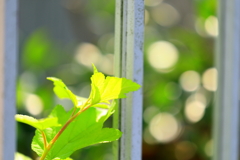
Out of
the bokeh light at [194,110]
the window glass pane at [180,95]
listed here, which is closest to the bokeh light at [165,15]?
the window glass pane at [180,95]

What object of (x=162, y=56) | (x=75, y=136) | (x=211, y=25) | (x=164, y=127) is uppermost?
(x=211, y=25)

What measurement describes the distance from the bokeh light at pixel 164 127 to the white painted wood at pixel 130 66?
795 mm

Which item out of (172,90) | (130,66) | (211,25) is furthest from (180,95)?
(130,66)

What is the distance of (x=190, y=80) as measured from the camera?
1224 millimetres

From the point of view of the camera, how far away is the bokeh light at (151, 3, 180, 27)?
4.86 feet

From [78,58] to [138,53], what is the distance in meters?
0.99

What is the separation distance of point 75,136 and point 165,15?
1.25 metres

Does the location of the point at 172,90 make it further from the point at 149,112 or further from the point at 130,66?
the point at 130,66

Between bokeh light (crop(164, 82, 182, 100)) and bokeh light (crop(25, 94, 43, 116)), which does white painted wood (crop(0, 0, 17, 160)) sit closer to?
bokeh light (crop(25, 94, 43, 116))

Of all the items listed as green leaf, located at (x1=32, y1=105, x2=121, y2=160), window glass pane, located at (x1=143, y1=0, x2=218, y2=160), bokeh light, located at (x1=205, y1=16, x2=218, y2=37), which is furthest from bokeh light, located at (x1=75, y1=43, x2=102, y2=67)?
green leaf, located at (x1=32, y1=105, x2=121, y2=160)

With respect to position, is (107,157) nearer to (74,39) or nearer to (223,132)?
(223,132)

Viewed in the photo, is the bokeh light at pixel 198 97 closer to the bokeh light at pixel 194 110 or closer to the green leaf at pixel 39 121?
the bokeh light at pixel 194 110

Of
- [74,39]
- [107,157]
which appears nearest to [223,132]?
[107,157]

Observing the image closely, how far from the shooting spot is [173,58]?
1.23 metres
